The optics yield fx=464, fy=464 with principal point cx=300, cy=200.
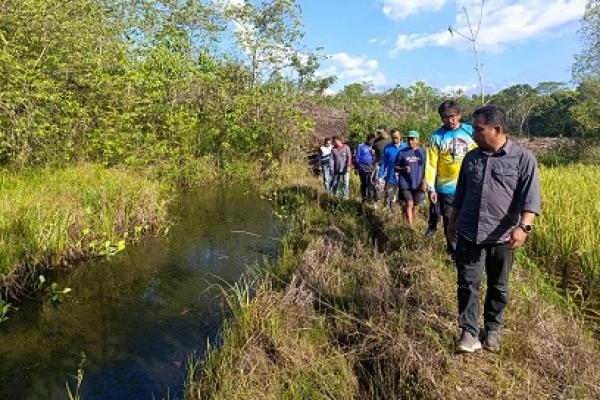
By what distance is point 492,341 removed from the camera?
3592mm

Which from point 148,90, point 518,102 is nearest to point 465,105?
point 518,102

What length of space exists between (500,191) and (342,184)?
8.32 metres

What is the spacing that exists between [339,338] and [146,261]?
4728 mm

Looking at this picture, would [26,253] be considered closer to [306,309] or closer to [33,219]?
[33,219]

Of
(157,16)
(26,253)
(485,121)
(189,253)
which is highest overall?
(157,16)

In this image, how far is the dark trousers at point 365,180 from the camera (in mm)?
10883

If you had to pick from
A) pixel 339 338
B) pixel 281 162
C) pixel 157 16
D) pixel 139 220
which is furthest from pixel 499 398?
pixel 157 16

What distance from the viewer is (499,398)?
3.04m

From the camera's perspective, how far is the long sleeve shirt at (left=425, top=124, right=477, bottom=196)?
5246 millimetres

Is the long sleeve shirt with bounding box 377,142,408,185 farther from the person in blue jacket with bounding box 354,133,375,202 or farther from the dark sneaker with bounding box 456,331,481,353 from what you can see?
the dark sneaker with bounding box 456,331,481,353

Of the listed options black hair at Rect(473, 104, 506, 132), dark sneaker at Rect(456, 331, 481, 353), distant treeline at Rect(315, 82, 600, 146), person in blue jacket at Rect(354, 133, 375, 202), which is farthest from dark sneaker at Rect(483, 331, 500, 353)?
distant treeline at Rect(315, 82, 600, 146)

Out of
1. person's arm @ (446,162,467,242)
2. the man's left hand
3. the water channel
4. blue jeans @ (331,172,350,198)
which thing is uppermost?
person's arm @ (446,162,467,242)

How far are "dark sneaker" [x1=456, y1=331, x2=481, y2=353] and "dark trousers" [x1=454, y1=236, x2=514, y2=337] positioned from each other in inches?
1.9

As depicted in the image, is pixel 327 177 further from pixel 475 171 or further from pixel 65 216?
pixel 475 171
